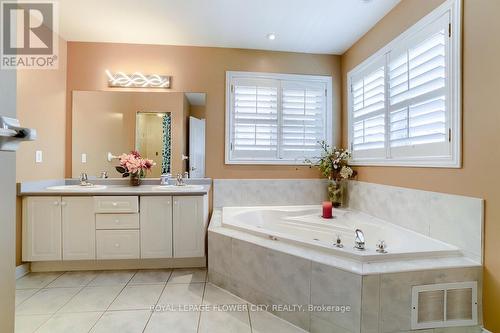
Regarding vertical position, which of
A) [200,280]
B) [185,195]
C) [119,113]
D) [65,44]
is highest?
[65,44]

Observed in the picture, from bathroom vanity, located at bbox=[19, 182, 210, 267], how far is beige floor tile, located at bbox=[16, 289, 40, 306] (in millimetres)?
320

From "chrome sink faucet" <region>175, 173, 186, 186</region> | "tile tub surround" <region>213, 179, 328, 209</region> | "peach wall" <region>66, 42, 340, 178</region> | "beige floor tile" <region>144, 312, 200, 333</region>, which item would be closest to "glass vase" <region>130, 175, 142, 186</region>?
"chrome sink faucet" <region>175, 173, 186, 186</region>

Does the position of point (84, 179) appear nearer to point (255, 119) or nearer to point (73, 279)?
point (73, 279)

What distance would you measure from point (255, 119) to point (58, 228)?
2389 millimetres

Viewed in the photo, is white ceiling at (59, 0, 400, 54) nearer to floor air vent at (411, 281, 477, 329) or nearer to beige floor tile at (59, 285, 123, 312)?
floor air vent at (411, 281, 477, 329)

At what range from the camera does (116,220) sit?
2.51 meters

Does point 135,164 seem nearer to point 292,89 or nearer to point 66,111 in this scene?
point 66,111

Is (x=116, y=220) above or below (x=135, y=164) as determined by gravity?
below

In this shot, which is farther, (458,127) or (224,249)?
(224,249)

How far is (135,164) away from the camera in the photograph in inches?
113

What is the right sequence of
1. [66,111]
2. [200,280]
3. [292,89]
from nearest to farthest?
[200,280] < [66,111] < [292,89]


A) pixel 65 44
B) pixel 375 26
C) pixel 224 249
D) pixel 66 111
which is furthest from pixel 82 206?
pixel 375 26

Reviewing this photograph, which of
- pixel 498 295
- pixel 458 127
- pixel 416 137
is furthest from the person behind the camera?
pixel 416 137

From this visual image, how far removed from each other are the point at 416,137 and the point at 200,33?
94.0 inches
